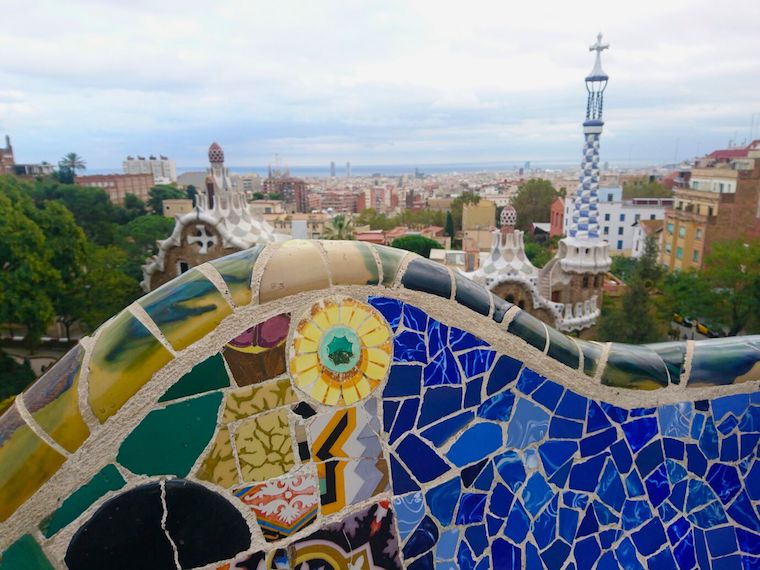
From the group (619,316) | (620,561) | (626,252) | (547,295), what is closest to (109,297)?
(547,295)

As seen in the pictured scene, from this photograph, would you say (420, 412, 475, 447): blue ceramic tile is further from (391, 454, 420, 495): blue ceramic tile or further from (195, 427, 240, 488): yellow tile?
(195, 427, 240, 488): yellow tile

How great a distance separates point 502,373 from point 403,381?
452 millimetres

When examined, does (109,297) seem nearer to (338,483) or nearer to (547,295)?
(547,295)

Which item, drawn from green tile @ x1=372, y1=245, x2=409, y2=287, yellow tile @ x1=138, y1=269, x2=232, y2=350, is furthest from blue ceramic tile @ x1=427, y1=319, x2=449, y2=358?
yellow tile @ x1=138, y1=269, x2=232, y2=350

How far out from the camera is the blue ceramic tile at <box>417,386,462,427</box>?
233 cm

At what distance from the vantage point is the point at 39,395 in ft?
6.30

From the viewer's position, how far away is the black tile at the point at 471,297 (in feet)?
7.62

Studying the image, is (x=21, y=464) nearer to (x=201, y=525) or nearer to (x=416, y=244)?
(x=201, y=525)

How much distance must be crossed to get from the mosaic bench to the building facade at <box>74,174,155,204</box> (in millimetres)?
54827

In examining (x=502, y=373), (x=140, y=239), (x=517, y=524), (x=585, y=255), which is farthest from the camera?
(x=140, y=239)

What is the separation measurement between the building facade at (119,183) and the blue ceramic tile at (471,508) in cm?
5498

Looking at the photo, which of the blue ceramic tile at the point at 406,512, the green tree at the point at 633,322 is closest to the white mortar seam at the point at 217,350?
the blue ceramic tile at the point at 406,512

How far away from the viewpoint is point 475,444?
243 centimetres

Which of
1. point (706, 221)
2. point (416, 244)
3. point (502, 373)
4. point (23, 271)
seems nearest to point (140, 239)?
point (23, 271)
